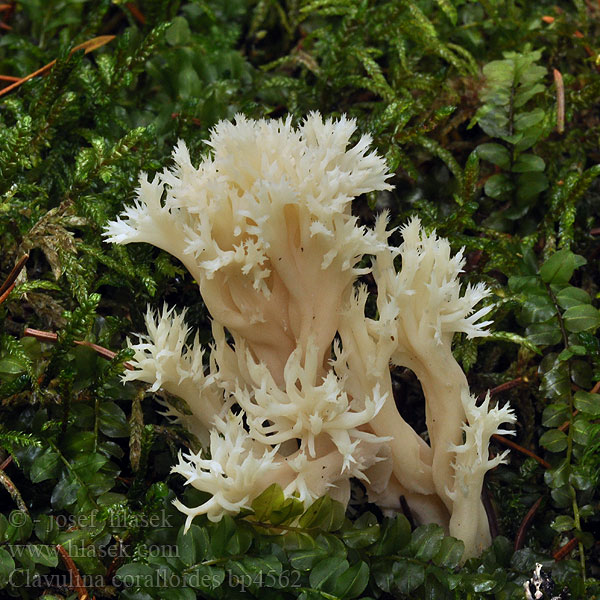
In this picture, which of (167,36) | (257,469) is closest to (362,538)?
(257,469)

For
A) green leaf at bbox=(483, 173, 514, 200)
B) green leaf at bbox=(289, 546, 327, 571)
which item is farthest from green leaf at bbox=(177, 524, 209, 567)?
green leaf at bbox=(483, 173, 514, 200)

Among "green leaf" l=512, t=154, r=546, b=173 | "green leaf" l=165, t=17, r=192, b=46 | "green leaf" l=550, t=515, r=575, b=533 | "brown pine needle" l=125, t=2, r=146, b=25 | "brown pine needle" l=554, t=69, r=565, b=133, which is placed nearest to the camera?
"green leaf" l=550, t=515, r=575, b=533

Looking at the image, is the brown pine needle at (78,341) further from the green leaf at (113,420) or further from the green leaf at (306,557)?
the green leaf at (306,557)

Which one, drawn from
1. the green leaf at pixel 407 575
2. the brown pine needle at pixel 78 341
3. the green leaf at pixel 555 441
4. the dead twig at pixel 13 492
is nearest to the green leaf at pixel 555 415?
the green leaf at pixel 555 441

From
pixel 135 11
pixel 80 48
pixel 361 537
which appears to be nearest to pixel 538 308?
pixel 361 537

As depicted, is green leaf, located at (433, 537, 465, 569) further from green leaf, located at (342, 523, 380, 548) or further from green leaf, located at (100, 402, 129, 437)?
green leaf, located at (100, 402, 129, 437)
